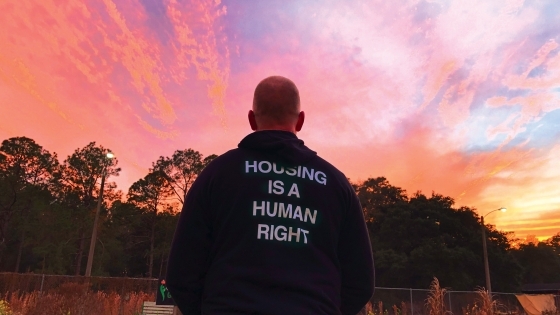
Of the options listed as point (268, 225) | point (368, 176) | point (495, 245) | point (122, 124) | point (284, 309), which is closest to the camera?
point (284, 309)

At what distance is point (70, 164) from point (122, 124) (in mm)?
28271

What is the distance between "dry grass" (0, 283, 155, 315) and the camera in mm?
11453

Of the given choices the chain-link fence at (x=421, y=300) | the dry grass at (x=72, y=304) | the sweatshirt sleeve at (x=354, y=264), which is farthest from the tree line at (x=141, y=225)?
the sweatshirt sleeve at (x=354, y=264)

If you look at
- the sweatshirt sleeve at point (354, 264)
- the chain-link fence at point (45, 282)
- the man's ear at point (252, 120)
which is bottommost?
the chain-link fence at point (45, 282)

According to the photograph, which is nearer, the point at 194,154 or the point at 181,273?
the point at 181,273

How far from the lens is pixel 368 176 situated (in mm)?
54781

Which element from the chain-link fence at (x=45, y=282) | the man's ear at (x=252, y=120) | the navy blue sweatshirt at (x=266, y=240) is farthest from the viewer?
the chain-link fence at (x=45, y=282)

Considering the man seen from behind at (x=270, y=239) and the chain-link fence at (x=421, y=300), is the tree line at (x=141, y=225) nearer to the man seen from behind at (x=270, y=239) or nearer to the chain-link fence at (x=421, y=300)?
the chain-link fence at (x=421, y=300)

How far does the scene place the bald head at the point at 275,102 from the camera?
6.09 feet

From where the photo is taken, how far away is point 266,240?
1.58m

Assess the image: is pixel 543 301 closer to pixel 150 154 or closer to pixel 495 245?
pixel 495 245

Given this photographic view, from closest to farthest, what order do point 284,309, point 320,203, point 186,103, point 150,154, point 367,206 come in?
point 284,309
point 320,203
point 186,103
point 150,154
point 367,206

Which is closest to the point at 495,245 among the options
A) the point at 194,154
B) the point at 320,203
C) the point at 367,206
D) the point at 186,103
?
the point at 367,206

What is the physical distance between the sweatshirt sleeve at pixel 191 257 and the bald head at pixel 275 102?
433 mm
